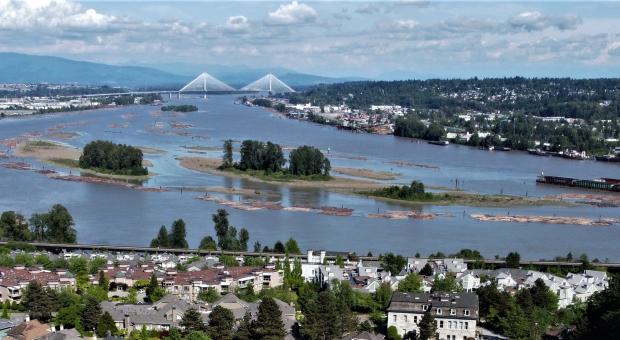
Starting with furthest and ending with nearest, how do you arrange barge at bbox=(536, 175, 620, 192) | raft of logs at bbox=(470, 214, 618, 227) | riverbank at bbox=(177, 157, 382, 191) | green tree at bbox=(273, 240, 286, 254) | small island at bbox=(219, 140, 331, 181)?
barge at bbox=(536, 175, 620, 192)
small island at bbox=(219, 140, 331, 181)
riverbank at bbox=(177, 157, 382, 191)
raft of logs at bbox=(470, 214, 618, 227)
green tree at bbox=(273, 240, 286, 254)

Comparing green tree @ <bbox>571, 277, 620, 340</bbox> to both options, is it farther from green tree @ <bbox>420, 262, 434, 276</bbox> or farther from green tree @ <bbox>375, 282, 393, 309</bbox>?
green tree @ <bbox>420, 262, 434, 276</bbox>

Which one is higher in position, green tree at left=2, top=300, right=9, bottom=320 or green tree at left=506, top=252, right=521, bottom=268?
green tree at left=506, top=252, right=521, bottom=268

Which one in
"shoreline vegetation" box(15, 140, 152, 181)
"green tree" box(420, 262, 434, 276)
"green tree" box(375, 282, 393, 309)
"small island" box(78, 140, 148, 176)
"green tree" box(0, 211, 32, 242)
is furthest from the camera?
"small island" box(78, 140, 148, 176)

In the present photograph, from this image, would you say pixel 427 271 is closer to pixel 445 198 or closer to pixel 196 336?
pixel 196 336

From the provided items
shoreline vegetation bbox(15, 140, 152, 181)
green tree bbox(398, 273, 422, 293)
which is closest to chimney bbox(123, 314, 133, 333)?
green tree bbox(398, 273, 422, 293)

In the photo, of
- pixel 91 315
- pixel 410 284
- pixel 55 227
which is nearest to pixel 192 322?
pixel 91 315

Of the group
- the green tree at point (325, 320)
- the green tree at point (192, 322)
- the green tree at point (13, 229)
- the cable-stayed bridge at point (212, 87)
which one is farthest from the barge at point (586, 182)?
the cable-stayed bridge at point (212, 87)
